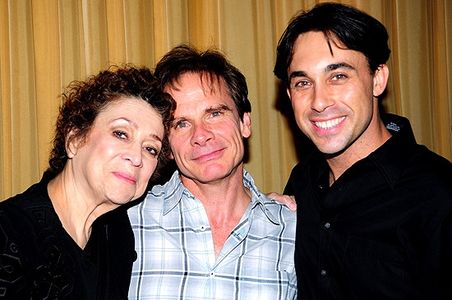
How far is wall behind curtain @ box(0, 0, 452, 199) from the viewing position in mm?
2215

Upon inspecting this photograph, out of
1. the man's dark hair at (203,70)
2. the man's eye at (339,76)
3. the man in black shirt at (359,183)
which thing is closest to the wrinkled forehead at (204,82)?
the man's dark hair at (203,70)

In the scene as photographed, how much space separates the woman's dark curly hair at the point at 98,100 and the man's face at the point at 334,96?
0.51 m

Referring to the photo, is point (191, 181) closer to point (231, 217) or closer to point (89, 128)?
point (231, 217)

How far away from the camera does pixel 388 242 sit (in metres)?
1.68

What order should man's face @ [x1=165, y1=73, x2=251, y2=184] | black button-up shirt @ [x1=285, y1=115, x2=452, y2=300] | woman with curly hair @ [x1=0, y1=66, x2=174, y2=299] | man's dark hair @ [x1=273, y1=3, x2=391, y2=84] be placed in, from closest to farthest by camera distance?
woman with curly hair @ [x1=0, y1=66, x2=174, y2=299] → black button-up shirt @ [x1=285, y1=115, x2=452, y2=300] → man's dark hair @ [x1=273, y1=3, x2=391, y2=84] → man's face @ [x1=165, y1=73, x2=251, y2=184]

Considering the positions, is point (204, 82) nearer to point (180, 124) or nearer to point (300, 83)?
point (180, 124)

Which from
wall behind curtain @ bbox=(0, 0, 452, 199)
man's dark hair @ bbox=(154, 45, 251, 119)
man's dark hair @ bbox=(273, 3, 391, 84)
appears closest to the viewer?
man's dark hair @ bbox=(273, 3, 391, 84)

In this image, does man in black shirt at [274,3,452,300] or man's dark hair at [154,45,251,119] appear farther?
man's dark hair at [154,45,251,119]

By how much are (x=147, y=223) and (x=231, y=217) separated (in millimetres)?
347

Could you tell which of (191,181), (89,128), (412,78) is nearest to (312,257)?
(191,181)

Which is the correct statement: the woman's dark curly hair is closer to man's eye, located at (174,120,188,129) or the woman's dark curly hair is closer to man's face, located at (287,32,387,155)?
man's eye, located at (174,120,188,129)

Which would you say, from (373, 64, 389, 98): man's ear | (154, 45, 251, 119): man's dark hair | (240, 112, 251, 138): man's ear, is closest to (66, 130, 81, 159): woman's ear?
(154, 45, 251, 119): man's dark hair

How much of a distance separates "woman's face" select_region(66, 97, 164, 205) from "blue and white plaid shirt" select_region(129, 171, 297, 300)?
27cm

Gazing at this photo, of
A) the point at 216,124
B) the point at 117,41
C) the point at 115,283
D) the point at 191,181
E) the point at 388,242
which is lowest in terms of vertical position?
the point at 115,283
